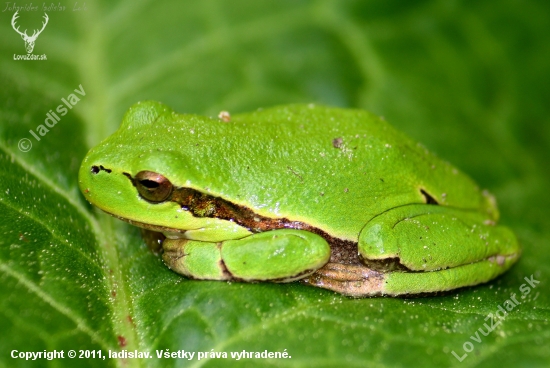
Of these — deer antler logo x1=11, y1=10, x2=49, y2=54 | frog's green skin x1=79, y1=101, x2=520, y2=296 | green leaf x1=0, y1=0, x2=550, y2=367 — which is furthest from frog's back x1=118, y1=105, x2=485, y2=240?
deer antler logo x1=11, y1=10, x2=49, y2=54

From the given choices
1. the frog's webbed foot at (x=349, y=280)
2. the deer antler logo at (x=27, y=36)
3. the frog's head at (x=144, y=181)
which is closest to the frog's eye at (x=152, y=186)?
the frog's head at (x=144, y=181)

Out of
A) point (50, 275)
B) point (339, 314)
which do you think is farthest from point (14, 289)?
point (339, 314)

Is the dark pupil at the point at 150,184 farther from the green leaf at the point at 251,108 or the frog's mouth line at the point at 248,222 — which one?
the green leaf at the point at 251,108

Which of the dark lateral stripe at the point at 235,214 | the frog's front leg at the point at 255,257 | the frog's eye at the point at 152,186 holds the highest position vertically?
the frog's eye at the point at 152,186

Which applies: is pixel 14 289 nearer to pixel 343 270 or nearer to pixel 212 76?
pixel 343 270

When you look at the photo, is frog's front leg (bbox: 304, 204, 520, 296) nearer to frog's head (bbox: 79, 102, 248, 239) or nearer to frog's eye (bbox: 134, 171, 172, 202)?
frog's head (bbox: 79, 102, 248, 239)

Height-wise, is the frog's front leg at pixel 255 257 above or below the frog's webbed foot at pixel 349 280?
above

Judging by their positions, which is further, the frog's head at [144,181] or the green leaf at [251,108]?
the frog's head at [144,181]
